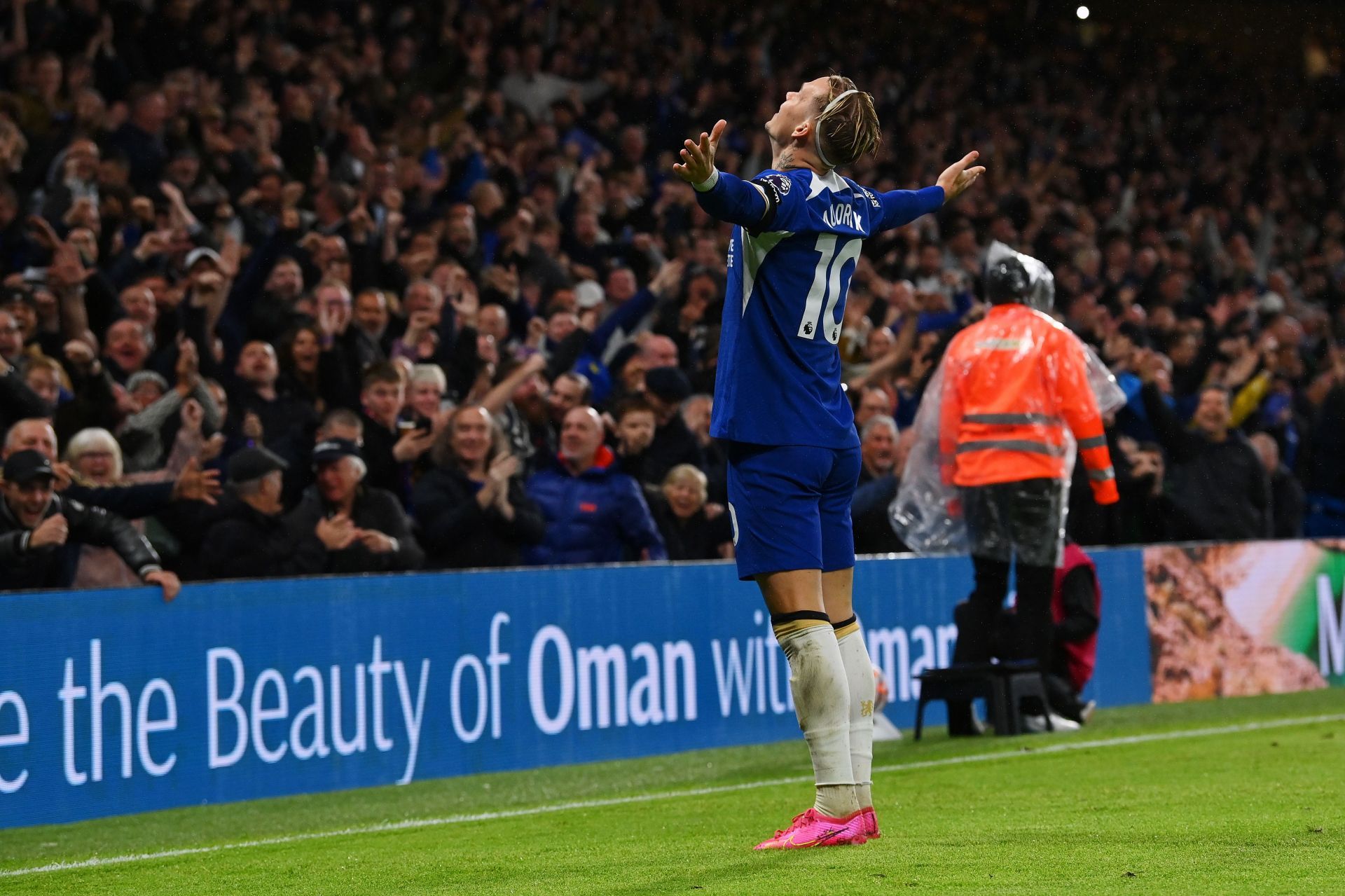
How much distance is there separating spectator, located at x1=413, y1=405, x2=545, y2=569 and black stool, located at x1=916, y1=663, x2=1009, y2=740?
210 centimetres

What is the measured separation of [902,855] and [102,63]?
10.0m

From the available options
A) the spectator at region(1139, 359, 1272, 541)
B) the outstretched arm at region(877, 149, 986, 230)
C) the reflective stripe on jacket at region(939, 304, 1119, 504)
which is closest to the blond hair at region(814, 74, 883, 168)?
the outstretched arm at region(877, 149, 986, 230)

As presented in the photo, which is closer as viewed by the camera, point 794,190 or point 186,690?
point 794,190

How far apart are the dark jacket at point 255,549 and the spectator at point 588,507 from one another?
1.45 metres

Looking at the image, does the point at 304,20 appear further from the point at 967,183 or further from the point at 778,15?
the point at 967,183

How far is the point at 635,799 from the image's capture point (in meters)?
7.23

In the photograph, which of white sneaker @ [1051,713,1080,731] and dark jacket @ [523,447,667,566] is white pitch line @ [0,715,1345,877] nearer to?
white sneaker @ [1051,713,1080,731]

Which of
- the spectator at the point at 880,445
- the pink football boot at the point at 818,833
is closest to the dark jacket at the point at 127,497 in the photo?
the pink football boot at the point at 818,833

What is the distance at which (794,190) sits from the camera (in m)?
5.21

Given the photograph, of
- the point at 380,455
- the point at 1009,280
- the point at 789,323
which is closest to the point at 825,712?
the point at 789,323

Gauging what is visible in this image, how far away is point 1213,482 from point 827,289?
890cm

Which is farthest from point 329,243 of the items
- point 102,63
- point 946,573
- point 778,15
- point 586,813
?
point 778,15

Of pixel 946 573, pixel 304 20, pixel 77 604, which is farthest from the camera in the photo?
pixel 304 20

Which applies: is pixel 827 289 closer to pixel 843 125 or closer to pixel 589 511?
pixel 843 125
